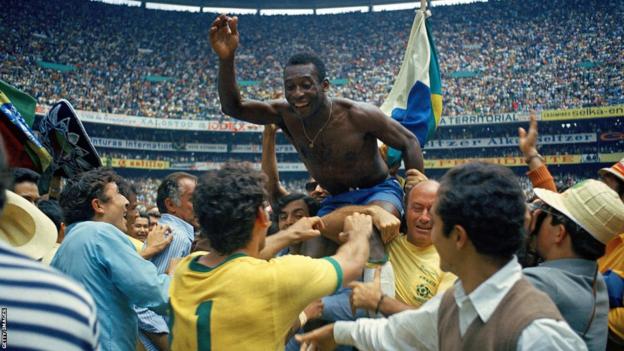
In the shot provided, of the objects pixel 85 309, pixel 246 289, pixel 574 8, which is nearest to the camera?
pixel 85 309

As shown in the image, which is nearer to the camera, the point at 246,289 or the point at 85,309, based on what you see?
the point at 85,309

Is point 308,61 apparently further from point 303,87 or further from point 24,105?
point 24,105

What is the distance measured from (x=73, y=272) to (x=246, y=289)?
1.13 meters

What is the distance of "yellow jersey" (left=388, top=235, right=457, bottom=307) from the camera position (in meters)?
2.99

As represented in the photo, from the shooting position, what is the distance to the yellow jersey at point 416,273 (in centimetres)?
299

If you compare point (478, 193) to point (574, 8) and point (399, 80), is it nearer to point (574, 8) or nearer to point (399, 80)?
point (399, 80)

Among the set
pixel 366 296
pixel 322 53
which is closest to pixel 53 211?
pixel 366 296

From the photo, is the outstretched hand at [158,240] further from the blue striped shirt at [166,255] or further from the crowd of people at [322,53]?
the crowd of people at [322,53]

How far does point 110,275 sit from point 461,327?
69.7 inches

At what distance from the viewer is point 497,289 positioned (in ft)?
5.75

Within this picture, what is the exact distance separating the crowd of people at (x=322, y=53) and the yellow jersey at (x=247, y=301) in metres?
29.0

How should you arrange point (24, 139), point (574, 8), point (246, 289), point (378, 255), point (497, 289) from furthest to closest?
point (574, 8)
point (24, 139)
point (378, 255)
point (246, 289)
point (497, 289)

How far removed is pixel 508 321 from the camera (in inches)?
64.8

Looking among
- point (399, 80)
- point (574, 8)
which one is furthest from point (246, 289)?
point (574, 8)
